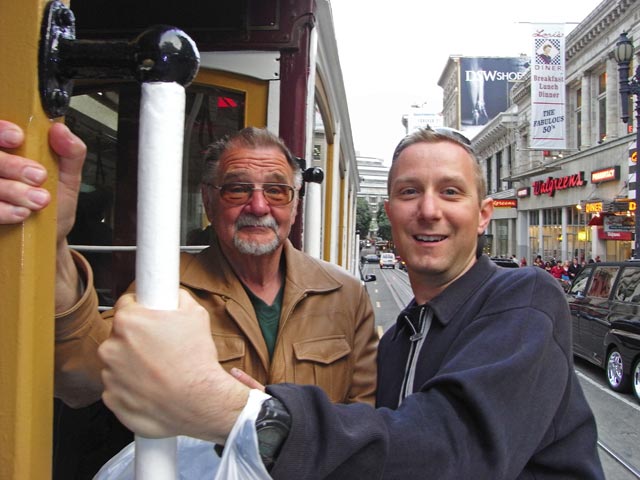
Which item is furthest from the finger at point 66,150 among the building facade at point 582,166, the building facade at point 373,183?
the building facade at point 373,183

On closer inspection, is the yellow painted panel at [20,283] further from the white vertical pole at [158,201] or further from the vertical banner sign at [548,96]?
the vertical banner sign at [548,96]

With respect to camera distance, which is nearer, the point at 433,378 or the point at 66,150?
the point at 66,150

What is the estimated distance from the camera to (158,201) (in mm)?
671

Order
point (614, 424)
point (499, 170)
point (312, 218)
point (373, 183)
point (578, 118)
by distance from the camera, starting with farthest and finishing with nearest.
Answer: point (373, 183), point (499, 170), point (578, 118), point (614, 424), point (312, 218)

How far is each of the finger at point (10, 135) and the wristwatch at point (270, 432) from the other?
0.49 m

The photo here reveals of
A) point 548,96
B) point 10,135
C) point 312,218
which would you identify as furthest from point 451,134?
point 548,96

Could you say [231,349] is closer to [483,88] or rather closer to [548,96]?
[548,96]

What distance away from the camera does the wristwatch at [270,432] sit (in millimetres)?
735

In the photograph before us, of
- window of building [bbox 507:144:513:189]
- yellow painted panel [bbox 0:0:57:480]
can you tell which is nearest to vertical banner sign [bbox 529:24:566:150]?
window of building [bbox 507:144:513:189]

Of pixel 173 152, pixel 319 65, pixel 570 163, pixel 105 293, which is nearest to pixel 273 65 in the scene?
pixel 319 65

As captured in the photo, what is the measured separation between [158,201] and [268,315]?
103 centimetres

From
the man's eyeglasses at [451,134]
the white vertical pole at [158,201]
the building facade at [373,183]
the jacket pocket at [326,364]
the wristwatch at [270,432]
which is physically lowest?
the jacket pocket at [326,364]

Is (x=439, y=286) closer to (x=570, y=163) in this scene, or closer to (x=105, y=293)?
(x=105, y=293)

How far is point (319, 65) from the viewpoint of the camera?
270cm
